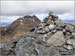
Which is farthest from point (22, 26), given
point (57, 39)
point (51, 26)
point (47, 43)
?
point (47, 43)

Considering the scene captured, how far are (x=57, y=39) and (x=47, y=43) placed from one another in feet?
5.65

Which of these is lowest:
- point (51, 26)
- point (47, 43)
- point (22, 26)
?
point (22, 26)

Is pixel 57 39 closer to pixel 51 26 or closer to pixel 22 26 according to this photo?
pixel 51 26

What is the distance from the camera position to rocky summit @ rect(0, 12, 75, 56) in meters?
20.9

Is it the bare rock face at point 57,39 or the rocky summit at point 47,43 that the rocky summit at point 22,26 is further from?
the bare rock face at point 57,39

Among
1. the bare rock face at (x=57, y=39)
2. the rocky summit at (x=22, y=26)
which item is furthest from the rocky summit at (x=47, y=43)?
the rocky summit at (x=22, y=26)

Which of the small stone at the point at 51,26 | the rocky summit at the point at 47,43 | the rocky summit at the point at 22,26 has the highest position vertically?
the small stone at the point at 51,26

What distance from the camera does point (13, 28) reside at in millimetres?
159875

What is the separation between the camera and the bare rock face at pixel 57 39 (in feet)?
72.2

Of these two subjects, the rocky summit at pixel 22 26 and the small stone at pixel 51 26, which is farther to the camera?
the rocky summit at pixel 22 26

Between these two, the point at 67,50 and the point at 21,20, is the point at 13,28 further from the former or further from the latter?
the point at 67,50

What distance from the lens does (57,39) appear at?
22344 millimetres

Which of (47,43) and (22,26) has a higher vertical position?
(47,43)

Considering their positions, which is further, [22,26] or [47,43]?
[22,26]
